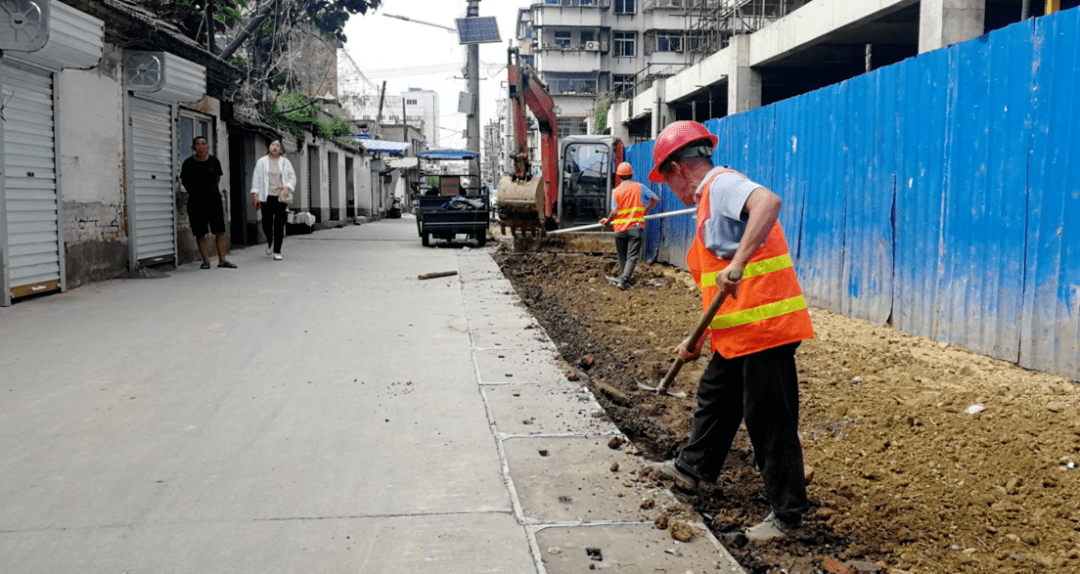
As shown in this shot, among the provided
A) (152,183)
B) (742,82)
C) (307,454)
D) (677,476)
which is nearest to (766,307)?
(677,476)

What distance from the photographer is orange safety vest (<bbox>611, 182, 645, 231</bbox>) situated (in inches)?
473

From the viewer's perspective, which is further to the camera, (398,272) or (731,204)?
(398,272)

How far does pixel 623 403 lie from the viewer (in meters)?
5.42

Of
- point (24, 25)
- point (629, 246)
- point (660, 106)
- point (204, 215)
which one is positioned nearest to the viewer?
point (24, 25)

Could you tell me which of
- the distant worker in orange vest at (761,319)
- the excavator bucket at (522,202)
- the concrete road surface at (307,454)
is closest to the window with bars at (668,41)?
the excavator bucket at (522,202)

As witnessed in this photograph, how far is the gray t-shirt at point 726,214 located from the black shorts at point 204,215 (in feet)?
33.5

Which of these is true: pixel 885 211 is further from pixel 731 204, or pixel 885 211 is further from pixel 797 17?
pixel 797 17

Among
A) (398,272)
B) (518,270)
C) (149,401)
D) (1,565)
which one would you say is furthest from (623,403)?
(518,270)

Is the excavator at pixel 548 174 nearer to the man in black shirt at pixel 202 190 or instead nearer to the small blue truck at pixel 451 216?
the small blue truck at pixel 451 216

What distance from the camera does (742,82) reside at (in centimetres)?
2219

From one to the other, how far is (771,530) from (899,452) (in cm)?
139

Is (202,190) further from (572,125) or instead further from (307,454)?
(572,125)

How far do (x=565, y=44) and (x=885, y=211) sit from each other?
5654 centimetres

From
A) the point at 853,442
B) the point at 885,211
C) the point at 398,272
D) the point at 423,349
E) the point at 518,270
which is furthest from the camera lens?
the point at 518,270
